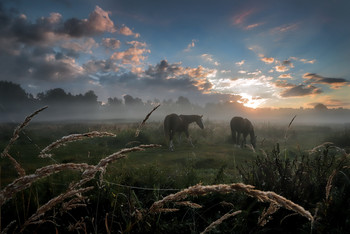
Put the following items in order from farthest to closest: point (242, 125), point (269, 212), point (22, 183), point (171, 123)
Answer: point (242, 125), point (171, 123), point (269, 212), point (22, 183)

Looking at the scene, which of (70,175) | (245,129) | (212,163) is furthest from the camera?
(245,129)

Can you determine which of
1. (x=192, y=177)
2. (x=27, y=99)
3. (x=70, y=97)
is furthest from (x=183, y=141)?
(x=70, y=97)

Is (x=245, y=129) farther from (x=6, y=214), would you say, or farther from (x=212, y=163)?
(x=6, y=214)

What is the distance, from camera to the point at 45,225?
8.55ft

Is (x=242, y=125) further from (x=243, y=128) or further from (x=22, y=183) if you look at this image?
(x=22, y=183)

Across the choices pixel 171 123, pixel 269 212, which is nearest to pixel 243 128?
pixel 171 123

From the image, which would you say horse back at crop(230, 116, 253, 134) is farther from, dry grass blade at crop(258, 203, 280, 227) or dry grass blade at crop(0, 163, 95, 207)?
dry grass blade at crop(0, 163, 95, 207)

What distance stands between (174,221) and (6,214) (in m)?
2.38

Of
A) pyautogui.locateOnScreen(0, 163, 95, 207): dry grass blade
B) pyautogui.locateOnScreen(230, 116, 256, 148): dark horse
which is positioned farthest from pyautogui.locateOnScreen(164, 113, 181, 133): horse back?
pyautogui.locateOnScreen(0, 163, 95, 207): dry grass blade

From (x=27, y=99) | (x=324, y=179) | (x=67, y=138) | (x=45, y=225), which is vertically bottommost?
(x=45, y=225)

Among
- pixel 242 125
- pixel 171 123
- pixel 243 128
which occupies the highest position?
pixel 171 123

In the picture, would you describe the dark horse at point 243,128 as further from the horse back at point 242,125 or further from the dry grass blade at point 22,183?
the dry grass blade at point 22,183

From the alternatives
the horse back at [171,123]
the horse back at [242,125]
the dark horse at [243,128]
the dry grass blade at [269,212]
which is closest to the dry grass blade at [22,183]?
the dry grass blade at [269,212]

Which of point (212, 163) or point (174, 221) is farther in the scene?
point (212, 163)
